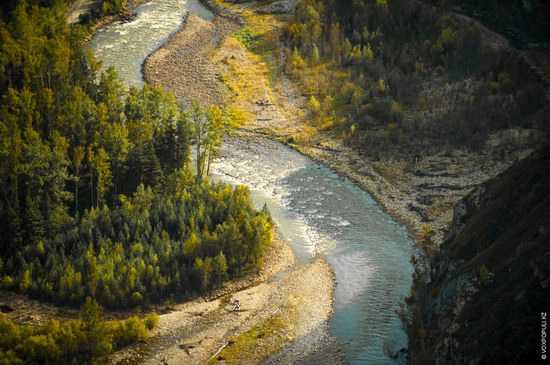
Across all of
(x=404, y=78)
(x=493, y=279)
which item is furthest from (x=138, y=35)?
(x=493, y=279)

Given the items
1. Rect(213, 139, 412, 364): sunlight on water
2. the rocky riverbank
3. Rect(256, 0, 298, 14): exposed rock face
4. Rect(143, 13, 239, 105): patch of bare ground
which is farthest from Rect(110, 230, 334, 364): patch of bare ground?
Rect(256, 0, 298, 14): exposed rock face

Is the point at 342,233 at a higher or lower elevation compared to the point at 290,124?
lower

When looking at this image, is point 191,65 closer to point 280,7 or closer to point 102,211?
point 280,7

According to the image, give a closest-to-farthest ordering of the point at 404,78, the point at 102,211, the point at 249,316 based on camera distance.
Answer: the point at 249,316
the point at 102,211
the point at 404,78

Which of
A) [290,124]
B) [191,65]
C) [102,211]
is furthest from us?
[191,65]

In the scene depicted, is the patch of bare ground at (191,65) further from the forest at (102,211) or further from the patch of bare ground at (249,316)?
the patch of bare ground at (249,316)

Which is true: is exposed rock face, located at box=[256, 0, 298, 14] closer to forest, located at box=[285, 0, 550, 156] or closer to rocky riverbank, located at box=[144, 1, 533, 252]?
rocky riverbank, located at box=[144, 1, 533, 252]

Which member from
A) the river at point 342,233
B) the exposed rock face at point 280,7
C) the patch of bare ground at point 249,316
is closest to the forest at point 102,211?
the patch of bare ground at point 249,316

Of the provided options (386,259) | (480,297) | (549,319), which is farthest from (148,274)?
(549,319)
